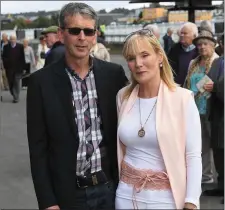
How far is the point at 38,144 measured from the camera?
101 inches

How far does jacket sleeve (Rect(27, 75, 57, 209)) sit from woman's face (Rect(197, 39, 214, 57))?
3089mm

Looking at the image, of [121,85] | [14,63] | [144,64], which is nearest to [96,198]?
[121,85]

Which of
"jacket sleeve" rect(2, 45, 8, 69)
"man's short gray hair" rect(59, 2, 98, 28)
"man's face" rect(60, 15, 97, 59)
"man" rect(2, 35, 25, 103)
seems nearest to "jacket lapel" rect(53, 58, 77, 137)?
"man's face" rect(60, 15, 97, 59)

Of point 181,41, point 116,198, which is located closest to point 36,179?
point 116,198

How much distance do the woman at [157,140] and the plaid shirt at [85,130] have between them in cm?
13

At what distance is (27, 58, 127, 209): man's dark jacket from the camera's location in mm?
2529

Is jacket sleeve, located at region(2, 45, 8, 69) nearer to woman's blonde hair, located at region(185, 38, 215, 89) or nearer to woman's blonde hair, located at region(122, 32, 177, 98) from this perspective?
woman's blonde hair, located at region(185, 38, 215, 89)

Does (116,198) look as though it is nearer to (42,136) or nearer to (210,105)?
(42,136)

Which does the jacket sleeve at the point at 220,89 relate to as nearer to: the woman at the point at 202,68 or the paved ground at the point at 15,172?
the woman at the point at 202,68

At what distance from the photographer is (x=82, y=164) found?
2.55 metres

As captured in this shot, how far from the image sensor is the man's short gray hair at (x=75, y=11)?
2.54m

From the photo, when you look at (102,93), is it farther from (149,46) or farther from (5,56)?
(5,56)

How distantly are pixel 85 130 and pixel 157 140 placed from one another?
36 centimetres

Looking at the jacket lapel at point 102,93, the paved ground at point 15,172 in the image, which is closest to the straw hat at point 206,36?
the paved ground at point 15,172
